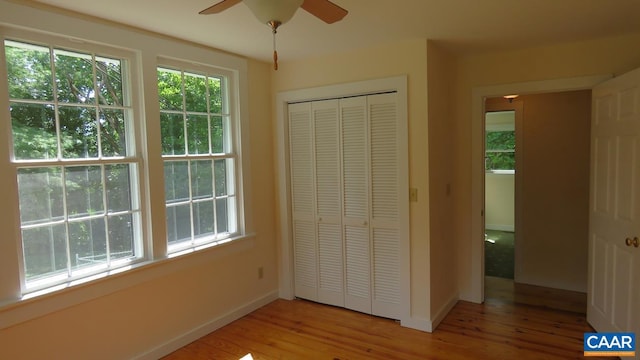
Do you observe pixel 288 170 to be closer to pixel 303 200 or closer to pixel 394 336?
pixel 303 200

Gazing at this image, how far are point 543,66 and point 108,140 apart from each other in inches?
140

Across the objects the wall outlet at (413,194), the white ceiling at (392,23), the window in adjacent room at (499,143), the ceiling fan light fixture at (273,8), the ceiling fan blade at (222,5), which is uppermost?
the white ceiling at (392,23)

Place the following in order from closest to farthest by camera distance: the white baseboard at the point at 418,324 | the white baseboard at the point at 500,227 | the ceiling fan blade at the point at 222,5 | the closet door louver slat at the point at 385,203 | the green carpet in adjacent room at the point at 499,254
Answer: the ceiling fan blade at the point at 222,5
the white baseboard at the point at 418,324
the closet door louver slat at the point at 385,203
the green carpet in adjacent room at the point at 499,254
the white baseboard at the point at 500,227

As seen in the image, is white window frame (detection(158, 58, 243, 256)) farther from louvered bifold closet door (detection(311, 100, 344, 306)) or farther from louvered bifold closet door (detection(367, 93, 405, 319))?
louvered bifold closet door (detection(367, 93, 405, 319))

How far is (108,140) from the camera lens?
263 cm

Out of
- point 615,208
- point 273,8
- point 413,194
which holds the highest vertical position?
point 273,8

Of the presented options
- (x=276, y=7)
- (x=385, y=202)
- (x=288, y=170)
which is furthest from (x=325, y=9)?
(x=288, y=170)

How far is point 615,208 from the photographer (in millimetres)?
2824

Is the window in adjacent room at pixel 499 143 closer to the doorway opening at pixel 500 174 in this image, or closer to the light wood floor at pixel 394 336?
the doorway opening at pixel 500 174

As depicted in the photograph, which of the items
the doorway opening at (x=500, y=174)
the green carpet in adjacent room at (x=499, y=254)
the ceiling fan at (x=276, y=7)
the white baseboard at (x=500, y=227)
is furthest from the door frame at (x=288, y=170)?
the white baseboard at (x=500, y=227)

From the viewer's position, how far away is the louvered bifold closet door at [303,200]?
3.77 m

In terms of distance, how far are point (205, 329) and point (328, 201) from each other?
1542 mm

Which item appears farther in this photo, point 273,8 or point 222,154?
point 222,154

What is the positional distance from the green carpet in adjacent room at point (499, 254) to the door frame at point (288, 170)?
2.01 meters
